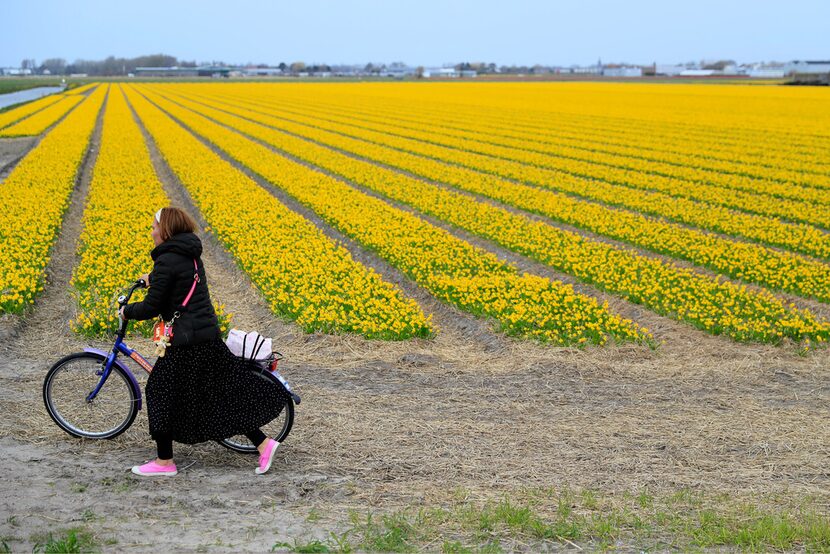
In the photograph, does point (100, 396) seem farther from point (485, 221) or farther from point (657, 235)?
point (657, 235)

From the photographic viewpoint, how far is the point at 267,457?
6.94 metres

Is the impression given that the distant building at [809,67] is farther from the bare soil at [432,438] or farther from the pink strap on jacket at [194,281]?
the pink strap on jacket at [194,281]

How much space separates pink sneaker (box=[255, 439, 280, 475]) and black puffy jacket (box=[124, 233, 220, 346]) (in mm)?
1052

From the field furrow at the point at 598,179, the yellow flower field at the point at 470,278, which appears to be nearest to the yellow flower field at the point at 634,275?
the yellow flower field at the point at 470,278

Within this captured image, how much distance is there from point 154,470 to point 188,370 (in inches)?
36.9

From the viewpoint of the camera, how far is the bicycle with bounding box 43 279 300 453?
287 inches

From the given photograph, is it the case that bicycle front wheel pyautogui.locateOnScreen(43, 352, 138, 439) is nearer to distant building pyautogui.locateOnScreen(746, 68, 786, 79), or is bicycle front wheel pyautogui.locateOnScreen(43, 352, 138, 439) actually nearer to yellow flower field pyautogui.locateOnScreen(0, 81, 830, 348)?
yellow flower field pyautogui.locateOnScreen(0, 81, 830, 348)

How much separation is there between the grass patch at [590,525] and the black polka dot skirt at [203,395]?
4.50 ft

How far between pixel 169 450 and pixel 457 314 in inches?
244

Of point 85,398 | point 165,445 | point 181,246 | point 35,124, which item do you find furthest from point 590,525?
point 35,124

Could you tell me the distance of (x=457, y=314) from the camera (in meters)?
12.4

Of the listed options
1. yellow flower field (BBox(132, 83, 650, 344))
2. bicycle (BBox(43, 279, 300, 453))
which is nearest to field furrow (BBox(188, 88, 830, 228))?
yellow flower field (BBox(132, 83, 650, 344))

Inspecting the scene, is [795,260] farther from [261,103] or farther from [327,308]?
[261,103]

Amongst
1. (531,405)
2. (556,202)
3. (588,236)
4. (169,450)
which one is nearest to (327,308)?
(531,405)
